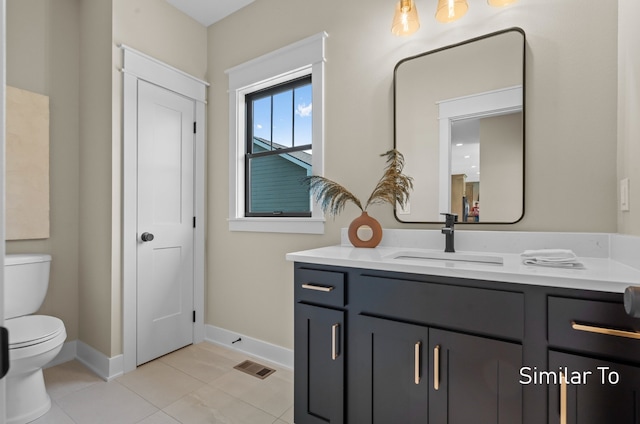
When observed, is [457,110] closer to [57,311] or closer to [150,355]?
[150,355]

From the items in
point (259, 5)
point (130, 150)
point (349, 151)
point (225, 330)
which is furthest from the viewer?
point (225, 330)

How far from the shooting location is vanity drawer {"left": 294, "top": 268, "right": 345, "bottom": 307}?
1459 mm

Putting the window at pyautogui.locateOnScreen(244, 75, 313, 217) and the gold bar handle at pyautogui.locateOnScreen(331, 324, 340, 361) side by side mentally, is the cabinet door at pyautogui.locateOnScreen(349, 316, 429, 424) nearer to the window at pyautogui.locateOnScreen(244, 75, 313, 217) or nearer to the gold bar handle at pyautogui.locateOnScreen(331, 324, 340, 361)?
the gold bar handle at pyautogui.locateOnScreen(331, 324, 340, 361)

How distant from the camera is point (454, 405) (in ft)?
3.80

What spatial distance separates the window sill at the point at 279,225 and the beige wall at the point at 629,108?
1534 millimetres

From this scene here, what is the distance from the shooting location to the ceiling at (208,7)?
2.57m

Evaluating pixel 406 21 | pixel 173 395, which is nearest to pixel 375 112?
pixel 406 21

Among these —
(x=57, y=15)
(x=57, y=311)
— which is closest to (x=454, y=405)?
(x=57, y=311)

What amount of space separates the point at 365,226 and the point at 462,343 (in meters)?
0.85

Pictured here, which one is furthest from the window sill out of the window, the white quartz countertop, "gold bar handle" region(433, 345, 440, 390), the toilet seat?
the toilet seat

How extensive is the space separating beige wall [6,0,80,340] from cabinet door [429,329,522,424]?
8.91 ft

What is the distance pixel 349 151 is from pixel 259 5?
1.50 meters

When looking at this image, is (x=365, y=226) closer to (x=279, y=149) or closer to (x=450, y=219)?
(x=450, y=219)

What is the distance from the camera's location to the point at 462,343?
1155 millimetres
